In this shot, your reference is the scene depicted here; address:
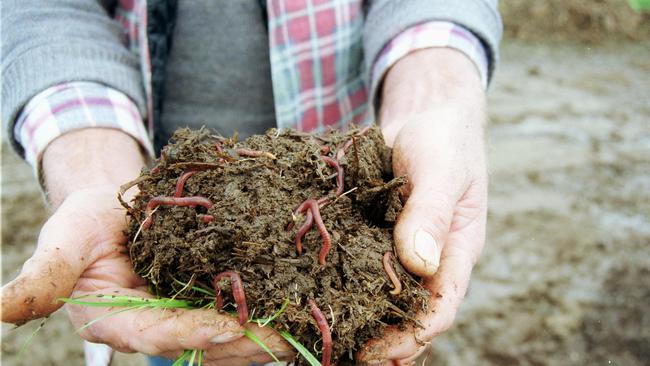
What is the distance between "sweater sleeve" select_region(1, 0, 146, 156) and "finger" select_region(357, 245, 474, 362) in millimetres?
1692

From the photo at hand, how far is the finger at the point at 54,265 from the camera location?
179cm

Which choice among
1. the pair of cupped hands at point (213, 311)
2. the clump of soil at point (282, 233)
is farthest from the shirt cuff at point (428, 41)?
the clump of soil at point (282, 233)

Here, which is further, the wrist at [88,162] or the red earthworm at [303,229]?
the wrist at [88,162]

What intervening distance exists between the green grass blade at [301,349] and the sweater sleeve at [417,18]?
1550mm

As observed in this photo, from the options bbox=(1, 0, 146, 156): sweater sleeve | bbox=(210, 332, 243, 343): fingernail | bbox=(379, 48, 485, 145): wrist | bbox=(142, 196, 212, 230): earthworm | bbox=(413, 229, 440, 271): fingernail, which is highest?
bbox=(1, 0, 146, 156): sweater sleeve

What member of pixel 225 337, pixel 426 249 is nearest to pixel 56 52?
pixel 225 337

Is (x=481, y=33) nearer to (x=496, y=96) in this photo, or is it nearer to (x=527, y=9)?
(x=496, y=96)

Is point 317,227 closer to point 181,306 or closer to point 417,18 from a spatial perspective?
point 181,306

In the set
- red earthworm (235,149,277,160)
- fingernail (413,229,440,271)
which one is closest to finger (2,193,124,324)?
red earthworm (235,149,277,160)

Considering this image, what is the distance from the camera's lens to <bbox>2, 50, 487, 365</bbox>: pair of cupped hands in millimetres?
1937

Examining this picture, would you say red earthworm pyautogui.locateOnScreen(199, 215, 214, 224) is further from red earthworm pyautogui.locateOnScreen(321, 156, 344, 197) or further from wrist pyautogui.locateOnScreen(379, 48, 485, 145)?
wrist pyautogui.locateOnScreen(379, 48, 485, 145)

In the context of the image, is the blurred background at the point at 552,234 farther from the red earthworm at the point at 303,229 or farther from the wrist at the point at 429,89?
the red earthworm at the point at 303,229

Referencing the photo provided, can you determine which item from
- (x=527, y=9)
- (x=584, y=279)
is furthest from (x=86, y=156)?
(x=527, y=9)

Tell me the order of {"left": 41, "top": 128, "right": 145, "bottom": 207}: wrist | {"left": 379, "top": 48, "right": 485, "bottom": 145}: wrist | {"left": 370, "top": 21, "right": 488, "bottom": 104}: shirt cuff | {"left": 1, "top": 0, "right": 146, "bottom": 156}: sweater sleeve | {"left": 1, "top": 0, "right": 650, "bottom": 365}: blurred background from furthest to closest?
1. {"left": 1, "top": 0, "right": 650, "bottom": 365}: blurred background
2. {"left": 370, "top": 21, "right": 488, "bottom": 104}: shirt cuff
3. {"left": 1, "top": 0, "right": 146, "bottom": 156}: sweater sleeve
4. {"left": 379, "top": 48, "right": 485, "bottom": 145}: wrist
5. {"left": 41, "top": 128, "right": 145, "bottom": 207}: wrist
